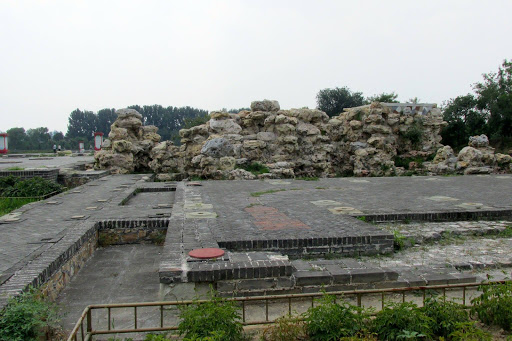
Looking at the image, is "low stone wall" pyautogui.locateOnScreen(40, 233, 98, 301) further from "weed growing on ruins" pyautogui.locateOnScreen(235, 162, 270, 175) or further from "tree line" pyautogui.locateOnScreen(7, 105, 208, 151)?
"tree line" pyautogui.locateOnScreen(7, 105, 208, 151)

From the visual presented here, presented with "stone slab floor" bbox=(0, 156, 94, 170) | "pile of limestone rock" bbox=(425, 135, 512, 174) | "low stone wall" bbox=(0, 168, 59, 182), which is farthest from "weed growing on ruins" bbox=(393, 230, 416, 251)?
"stone slab floor" bbox=(0, 156, 94, 170)

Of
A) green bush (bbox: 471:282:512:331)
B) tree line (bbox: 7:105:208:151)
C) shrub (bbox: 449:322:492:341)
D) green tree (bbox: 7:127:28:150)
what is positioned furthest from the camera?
tree line (bbox: 7:105:208:151)

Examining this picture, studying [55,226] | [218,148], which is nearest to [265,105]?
[218,148]

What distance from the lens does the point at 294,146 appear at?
56.3ft

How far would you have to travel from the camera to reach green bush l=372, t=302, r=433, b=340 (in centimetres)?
327

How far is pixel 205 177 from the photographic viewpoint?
15562 mm

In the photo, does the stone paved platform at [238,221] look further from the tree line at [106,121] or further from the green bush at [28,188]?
the tree line at [106,121]

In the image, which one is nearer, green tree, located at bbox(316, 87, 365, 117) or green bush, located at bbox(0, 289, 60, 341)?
green bush, located at bbox(0, 289, 60, 341)

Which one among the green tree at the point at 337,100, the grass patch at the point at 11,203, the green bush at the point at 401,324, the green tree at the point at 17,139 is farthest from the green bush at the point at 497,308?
the green tree at the point at 17,139

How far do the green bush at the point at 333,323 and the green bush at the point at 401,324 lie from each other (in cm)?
14

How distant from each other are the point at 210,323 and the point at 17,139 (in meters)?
67.5

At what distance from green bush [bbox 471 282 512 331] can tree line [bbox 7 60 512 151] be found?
2200 cm

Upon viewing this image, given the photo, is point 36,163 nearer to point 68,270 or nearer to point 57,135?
point 68,270

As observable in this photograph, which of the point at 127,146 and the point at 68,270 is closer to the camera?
the point at 68,270
